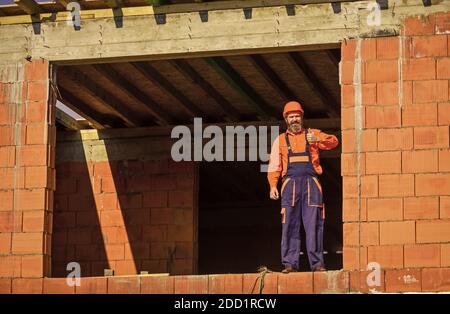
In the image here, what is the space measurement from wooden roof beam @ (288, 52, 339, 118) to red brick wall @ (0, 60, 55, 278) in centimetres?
383

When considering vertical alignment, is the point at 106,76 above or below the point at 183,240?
above

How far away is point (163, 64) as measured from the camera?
1888 centimetres

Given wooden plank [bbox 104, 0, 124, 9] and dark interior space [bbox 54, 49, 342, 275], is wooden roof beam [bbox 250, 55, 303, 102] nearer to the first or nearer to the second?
dark interior space [bbox 54, 49, 342, 275]

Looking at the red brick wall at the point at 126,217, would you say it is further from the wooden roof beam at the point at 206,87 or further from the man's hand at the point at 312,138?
the man's hand at the point at 312,138

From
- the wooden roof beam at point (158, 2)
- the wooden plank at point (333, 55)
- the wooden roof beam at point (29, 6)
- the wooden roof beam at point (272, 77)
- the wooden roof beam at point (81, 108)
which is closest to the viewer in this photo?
the wooden roof beam at point (158, 2)

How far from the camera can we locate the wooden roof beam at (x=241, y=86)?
18594 millimetres

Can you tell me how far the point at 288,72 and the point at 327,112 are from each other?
7.66ft

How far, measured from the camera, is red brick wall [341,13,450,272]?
15789mm

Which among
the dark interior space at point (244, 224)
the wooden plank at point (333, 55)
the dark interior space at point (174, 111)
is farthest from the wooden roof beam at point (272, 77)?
the dark interior space at point (244, 224)

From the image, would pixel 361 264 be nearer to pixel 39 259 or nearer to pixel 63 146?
pixel 39 259

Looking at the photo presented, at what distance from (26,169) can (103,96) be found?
359 cm

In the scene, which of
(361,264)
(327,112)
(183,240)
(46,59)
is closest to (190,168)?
(183,240)

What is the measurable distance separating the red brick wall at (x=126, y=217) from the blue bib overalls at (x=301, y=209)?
5.25 meters

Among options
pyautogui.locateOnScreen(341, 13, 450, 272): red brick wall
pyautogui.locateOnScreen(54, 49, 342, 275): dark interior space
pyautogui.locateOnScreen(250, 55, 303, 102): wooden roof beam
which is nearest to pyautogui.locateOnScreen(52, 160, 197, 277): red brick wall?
pyautogui.locateOnScreen(54, 49, 342, 275): dark interior space
